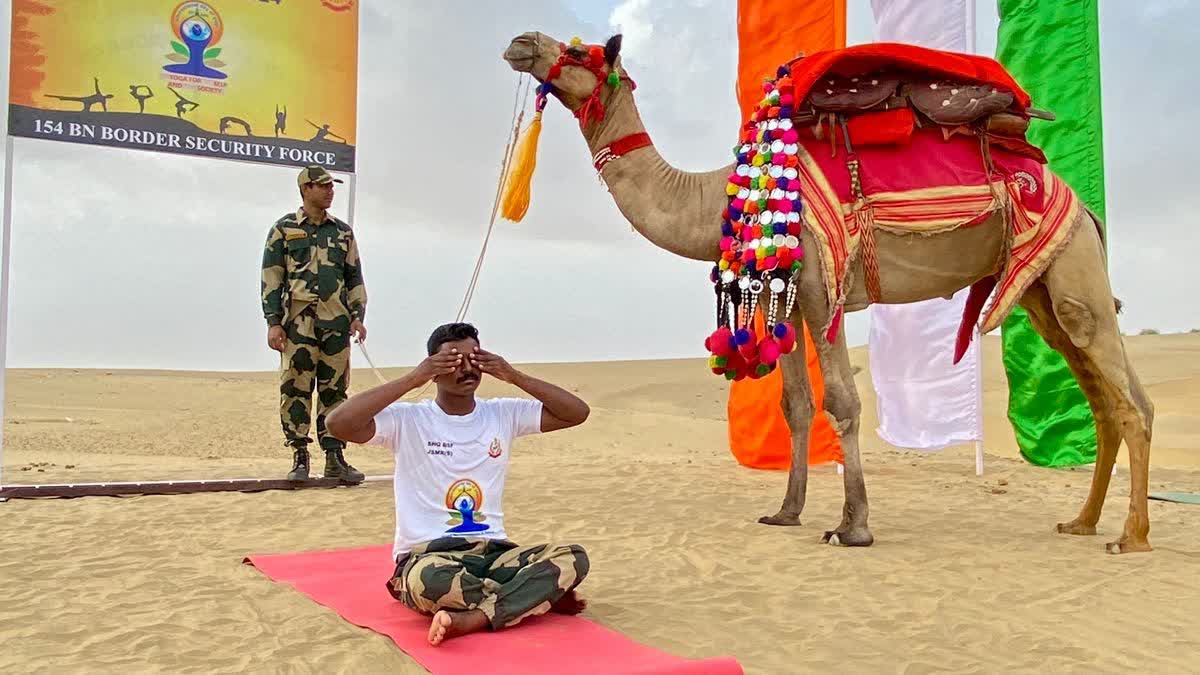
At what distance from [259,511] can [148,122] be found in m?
3.23

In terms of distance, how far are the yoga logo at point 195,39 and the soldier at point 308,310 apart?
3.83ft

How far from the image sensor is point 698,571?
16.0ft

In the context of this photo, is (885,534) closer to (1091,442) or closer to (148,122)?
(1091,442)

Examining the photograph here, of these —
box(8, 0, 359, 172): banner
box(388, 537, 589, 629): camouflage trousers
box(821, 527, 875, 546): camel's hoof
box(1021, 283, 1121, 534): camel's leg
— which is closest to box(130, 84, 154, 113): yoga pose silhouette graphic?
box(8, 0, 359, 172): banner

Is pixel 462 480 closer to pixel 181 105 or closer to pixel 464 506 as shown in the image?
pixel 464 506

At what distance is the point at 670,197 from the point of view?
5.92m

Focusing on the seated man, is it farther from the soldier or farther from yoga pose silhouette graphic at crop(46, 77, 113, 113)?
yoga pose silhouette graphic at crop(46, 77, 113, 113)

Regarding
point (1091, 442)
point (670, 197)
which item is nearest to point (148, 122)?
point (670, 197)

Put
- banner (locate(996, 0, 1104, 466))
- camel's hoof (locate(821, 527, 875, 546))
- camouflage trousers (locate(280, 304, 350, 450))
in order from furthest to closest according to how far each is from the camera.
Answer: banner (locate(996, 0, 1104, 466)) → camouflage trousers (locate(280, 304, 350, 450)) → camel's hoof (locate(821, 527, 875, 546))

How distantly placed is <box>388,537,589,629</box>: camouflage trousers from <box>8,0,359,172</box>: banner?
5.35 metres

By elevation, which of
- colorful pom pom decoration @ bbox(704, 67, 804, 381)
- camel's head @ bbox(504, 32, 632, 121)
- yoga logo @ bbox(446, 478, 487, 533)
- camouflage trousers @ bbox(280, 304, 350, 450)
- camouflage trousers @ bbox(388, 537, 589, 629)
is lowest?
camouflage trousers @ bbox(388, 537, 589, 629)

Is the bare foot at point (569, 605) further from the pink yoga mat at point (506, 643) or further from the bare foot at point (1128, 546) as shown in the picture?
the bare foot at point (1128, 546)

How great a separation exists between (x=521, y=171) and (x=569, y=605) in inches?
109

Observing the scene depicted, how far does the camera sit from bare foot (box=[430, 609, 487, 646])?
3400 millimetres
